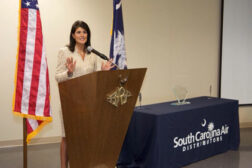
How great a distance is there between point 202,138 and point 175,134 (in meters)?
0.55

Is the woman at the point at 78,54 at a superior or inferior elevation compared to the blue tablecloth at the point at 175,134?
superior

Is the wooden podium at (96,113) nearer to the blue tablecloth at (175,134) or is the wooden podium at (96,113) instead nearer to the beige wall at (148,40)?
the blue tablecloth at (175,134)

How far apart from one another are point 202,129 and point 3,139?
288 cm

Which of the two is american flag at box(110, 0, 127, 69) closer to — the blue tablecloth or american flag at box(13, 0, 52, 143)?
the blue tablecloth

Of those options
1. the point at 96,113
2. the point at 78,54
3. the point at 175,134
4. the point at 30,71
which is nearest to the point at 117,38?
the point at 78,54

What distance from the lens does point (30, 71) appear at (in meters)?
2.46

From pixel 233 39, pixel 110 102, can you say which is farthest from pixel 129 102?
pixel 233 39

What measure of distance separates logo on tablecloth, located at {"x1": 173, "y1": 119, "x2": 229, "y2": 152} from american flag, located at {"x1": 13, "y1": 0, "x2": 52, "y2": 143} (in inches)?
63.0

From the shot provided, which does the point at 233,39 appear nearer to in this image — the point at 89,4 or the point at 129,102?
the point at 89,4

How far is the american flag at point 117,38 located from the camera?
3658 mm

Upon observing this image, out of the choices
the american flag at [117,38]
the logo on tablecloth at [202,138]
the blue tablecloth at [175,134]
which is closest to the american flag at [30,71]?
the blue tablecloth at [175,134]

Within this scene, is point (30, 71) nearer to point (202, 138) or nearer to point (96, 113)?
point (96, 113)

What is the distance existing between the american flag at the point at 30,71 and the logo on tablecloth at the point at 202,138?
1599mm

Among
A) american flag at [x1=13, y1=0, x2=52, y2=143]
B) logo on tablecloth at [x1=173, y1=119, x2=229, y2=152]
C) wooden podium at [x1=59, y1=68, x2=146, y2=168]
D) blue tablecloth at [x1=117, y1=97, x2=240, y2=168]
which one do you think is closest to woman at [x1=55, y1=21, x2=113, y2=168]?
american flag at [x1=13, y1=0, x2=52, y2=143]
